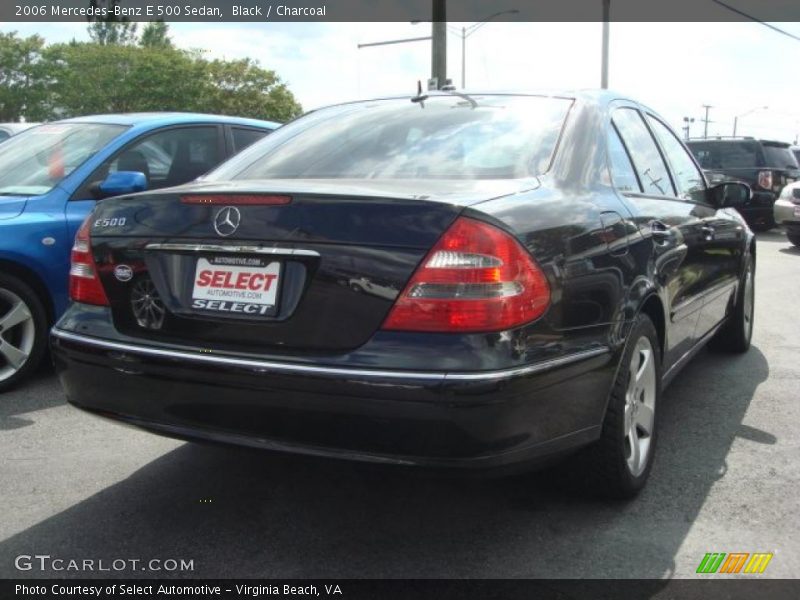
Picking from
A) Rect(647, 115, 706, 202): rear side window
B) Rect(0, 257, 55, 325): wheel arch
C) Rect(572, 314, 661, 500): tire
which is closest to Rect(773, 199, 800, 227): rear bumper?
Rect(647, 115, 706, 202): rear side window

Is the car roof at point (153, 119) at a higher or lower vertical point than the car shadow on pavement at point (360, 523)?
higher

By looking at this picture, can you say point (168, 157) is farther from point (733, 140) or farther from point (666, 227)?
point (733, 140)

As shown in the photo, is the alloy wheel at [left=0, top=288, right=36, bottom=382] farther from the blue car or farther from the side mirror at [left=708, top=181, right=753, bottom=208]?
the side mirror at [left=708, top=181, right=753, bottom=208]

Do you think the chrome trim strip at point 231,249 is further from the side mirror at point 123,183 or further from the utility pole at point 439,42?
the utility pole at point 439,42

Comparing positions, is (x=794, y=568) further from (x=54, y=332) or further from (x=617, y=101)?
(x=54, y=332)

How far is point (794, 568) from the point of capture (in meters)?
2.68

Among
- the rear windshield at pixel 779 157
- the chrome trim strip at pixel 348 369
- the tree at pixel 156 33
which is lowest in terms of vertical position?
the rear windshield at pixel 779 157

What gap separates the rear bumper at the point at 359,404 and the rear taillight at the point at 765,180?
564 inches

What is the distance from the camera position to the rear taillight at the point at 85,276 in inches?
112

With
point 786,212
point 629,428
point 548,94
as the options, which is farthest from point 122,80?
point 629,428

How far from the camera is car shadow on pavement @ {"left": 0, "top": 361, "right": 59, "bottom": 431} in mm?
4141

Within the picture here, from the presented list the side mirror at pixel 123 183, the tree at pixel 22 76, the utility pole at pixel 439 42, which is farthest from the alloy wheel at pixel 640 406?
the tree at pixel 22 76

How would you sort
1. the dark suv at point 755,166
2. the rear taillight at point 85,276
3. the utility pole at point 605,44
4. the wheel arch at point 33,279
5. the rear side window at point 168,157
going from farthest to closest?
the utility pole at point 605,44, the dark suv at point 755,166, the rear side window at point 168,157, the wheel arch at point 33,279, the rear taillight at point 85,276

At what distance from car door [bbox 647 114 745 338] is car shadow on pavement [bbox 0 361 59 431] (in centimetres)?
347
